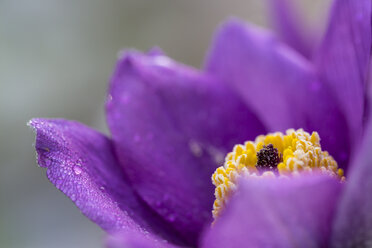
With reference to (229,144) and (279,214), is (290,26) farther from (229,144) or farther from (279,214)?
(279,214)

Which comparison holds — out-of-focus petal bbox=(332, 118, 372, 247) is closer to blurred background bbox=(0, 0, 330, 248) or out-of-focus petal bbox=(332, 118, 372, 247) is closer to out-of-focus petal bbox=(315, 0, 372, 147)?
out-of-focus petal bbox=(315, 0, 372, 147)

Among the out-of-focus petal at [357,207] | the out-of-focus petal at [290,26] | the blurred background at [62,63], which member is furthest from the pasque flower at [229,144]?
the blurred background at [62,63]

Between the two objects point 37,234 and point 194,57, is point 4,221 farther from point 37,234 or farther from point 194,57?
point 194,57

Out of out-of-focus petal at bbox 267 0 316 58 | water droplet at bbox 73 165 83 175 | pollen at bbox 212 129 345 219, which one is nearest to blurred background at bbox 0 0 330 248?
out-of-focus petal at bbox 267 0 316 58

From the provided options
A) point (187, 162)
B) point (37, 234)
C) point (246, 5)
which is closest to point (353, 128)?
point (187, 162)

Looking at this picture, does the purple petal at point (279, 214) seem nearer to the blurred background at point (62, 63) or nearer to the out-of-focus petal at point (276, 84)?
the out-of-focus petal at point (276, 84)

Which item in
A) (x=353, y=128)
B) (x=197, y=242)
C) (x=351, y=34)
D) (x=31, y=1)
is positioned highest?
(x=31, y=1)

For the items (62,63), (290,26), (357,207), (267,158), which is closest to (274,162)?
(267,158)
